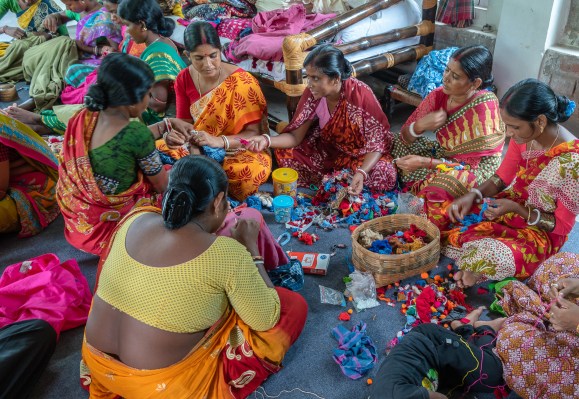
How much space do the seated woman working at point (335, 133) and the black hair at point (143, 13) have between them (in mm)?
1305

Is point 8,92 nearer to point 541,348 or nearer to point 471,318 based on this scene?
point 471,318

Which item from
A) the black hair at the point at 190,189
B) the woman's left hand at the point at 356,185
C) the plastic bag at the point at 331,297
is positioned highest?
the black hair at the point at 190,189

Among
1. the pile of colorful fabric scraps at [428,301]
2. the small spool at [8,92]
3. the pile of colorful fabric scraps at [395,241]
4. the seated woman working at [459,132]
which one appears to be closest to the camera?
the pile of colorful fabric scraps at [428,301]

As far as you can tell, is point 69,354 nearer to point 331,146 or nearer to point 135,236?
point 135,236

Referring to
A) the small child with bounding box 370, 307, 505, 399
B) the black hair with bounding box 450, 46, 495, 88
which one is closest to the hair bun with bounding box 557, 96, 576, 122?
the black hair with bounding box 450, 46, 495, 88

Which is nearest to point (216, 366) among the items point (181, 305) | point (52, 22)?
point (181, 305)

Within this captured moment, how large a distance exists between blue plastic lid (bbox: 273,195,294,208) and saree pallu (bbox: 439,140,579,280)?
110 cm

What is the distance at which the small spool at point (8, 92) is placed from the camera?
5.50 meters

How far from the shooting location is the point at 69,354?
2365mm

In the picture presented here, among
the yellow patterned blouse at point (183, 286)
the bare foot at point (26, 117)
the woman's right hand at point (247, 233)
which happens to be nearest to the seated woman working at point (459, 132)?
the woman's right hand at point (247, 233)

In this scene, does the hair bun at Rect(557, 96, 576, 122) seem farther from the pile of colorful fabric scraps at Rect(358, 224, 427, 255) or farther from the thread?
the thread

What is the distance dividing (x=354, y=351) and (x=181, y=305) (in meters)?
0.96

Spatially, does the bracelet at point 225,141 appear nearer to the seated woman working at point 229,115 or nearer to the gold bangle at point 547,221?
the seated woman working at point 229,115

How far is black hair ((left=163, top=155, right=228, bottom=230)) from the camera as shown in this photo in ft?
5.23
